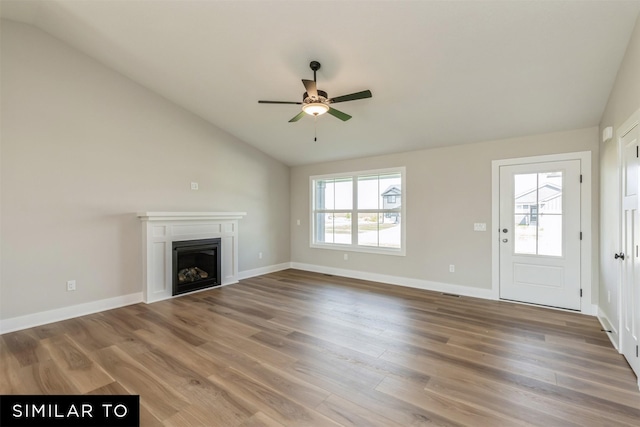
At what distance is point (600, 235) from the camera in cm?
357

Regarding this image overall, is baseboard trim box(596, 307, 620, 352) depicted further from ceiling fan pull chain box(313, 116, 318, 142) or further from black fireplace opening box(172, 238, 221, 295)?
black fireplace opening box(172, 238, 221, 295)

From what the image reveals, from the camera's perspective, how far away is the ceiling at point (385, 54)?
8.20 ft

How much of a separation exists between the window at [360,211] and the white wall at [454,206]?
0.21 m

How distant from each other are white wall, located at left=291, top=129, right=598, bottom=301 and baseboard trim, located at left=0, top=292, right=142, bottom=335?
4.00 meters

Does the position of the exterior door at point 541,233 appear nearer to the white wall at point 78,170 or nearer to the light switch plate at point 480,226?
the light switch plate at point 480,226

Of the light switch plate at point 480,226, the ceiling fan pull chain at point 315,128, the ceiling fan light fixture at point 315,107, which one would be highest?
the ceiling fan pull chain at point 315,128

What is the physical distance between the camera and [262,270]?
625 centimetres

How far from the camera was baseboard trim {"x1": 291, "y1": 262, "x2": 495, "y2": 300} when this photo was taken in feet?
14.9

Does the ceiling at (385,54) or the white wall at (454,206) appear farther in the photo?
the white wall at (454,206)

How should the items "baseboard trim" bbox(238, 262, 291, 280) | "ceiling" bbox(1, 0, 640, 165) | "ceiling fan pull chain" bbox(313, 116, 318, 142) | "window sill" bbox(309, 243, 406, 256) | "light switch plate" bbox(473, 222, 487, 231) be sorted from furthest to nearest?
"baseboard trim" bbox(238, 262, 291, 280) < "window sill" bbox(309, 243, 406, 256) < "ceiling fan pull chain" bbox(313, 116, 318, 142) < "light switch plate" bbox(473, 222, 487, 231) < "ceiling" bbox(1, 0, 640, 165)

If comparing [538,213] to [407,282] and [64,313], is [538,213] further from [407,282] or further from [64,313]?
[64,313]

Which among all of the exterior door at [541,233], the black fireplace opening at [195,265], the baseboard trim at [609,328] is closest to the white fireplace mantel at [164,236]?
the black fireplace opening at [195,265]

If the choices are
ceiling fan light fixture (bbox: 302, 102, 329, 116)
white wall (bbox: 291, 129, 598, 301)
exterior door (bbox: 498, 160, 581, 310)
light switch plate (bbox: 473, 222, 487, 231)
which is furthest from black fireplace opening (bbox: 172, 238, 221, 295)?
exterior door (bbox: 498, 160, 581, 310)

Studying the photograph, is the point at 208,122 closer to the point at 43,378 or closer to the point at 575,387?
the point at 43,378
